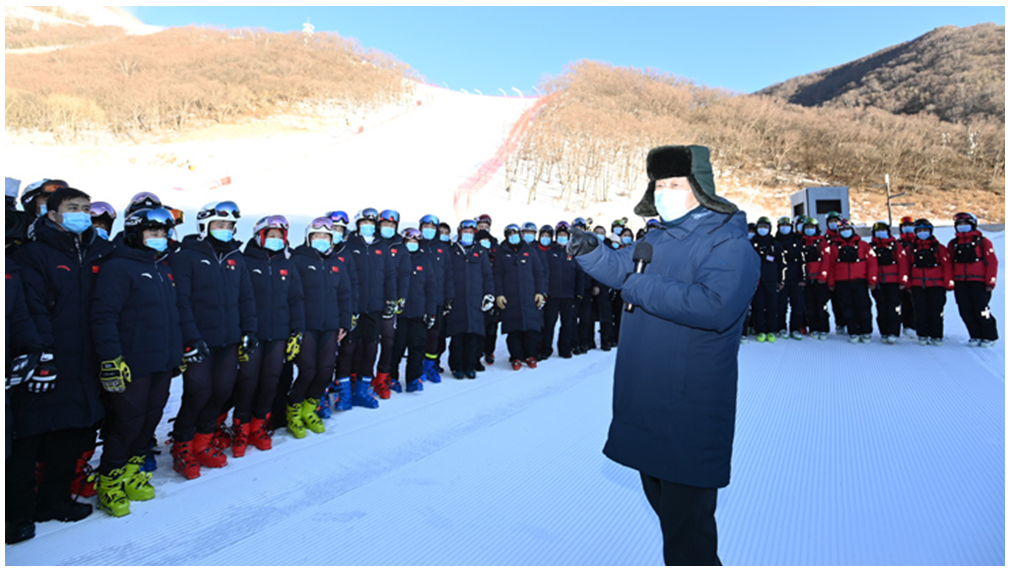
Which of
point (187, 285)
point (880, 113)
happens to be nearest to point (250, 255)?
point (187, 285)

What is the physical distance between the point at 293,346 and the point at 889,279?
9.66m

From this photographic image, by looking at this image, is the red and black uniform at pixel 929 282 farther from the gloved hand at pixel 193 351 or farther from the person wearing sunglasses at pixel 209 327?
the gloved hand at pixel 193 351

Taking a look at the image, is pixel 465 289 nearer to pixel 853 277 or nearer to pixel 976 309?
pixel 853 277

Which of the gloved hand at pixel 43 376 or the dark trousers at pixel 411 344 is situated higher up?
the gloved hand at pixel 43 376

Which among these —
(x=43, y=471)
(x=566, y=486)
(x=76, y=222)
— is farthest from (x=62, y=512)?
(x=566, y=486)

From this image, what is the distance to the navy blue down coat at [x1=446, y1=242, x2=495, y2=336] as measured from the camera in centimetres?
745

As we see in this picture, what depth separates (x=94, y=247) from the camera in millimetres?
3498

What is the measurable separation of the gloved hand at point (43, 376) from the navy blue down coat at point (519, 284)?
5571mm

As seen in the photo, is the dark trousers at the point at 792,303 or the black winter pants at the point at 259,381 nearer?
the black winter pants at the point at 259,381

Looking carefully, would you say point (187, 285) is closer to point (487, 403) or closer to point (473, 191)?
point (487, 403)

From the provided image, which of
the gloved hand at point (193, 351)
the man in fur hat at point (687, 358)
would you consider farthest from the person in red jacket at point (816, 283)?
the gloved hand at point (193, 351)

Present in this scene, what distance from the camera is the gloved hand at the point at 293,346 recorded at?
481 centimetres

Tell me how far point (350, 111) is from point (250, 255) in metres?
38.3

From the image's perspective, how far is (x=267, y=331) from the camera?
4.60 m
